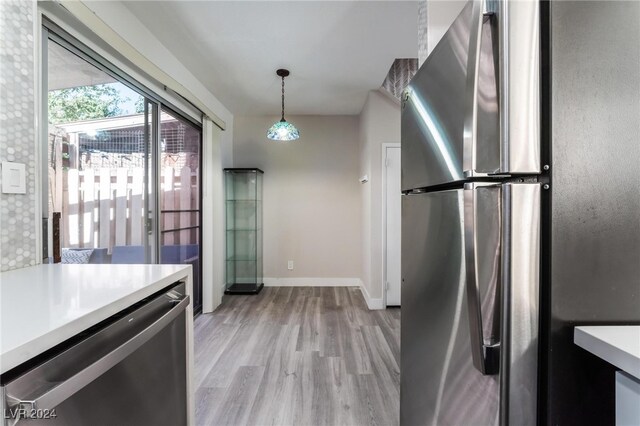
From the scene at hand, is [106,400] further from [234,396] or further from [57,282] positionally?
[234,396]

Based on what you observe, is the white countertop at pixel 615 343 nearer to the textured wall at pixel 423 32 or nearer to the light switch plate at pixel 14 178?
the textured wall at pixel 423 32

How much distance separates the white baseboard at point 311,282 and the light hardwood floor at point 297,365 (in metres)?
0.74

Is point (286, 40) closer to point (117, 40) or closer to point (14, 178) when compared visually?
point (117, 40)

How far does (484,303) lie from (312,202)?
11.6ft

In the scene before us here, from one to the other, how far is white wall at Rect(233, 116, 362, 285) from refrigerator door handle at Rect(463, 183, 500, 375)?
345 cm

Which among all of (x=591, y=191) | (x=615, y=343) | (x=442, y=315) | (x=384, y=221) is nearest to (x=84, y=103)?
(x=442, y=315)

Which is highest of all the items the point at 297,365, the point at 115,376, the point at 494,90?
the point at 494,90

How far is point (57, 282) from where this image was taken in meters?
0.90

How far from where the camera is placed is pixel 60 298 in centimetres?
74

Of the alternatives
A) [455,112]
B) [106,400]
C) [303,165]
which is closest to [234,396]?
[106,400]

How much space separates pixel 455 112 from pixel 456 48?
0.17m

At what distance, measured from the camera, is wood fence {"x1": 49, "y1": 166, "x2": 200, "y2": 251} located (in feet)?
5.12

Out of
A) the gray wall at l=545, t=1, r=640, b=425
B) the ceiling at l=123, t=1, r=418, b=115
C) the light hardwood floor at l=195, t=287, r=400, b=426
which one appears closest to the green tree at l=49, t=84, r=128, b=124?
the ceiling at l=123, t=1, r=418, b=115

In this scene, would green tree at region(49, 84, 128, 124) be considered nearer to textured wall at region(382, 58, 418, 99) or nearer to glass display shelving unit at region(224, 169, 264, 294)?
glass display shelving unit at region(224, 169, 264, 294)
